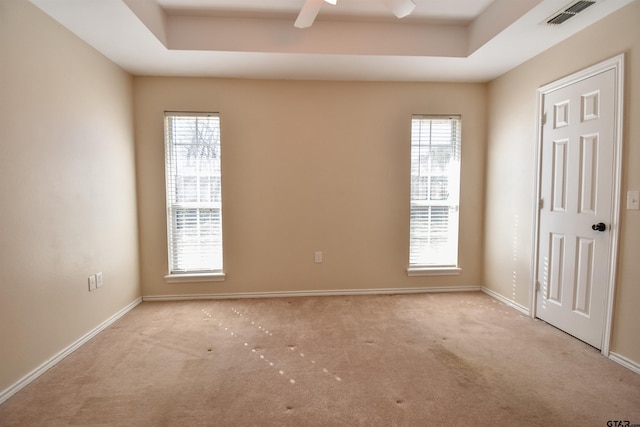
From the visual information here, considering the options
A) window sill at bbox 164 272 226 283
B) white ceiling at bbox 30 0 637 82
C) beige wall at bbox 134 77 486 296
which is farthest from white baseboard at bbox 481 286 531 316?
window sill at bbox 164 272 226 283

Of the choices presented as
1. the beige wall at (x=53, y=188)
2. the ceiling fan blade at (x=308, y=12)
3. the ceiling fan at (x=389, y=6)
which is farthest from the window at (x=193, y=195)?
the ceiling fan at (x=389, y=6)

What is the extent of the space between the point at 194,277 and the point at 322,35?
9.36 ft

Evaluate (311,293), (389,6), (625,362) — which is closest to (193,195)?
(311,293)

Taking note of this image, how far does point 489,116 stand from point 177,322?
13.5 feet

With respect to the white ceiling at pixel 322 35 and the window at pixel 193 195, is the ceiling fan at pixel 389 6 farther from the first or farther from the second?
the window at pixel 193 195

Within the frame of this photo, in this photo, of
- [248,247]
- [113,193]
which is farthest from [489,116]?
[113,193]

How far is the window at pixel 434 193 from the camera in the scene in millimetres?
3396

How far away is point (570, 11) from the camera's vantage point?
6.64ft

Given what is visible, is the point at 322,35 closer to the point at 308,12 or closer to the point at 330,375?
the point at 308,12

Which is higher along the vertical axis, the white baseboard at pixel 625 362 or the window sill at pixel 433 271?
the window sill at pixel 433 271

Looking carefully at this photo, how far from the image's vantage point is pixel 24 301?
1847 mm

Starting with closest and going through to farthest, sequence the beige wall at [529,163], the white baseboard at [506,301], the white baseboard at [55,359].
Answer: the white baseboard at [55,359]
the beige wall at [529,163]
the white baseboard at [506,301]

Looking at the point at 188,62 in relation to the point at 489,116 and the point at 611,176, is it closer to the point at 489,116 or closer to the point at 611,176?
the point at 489,116

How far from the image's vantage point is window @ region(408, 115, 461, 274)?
134 inches
